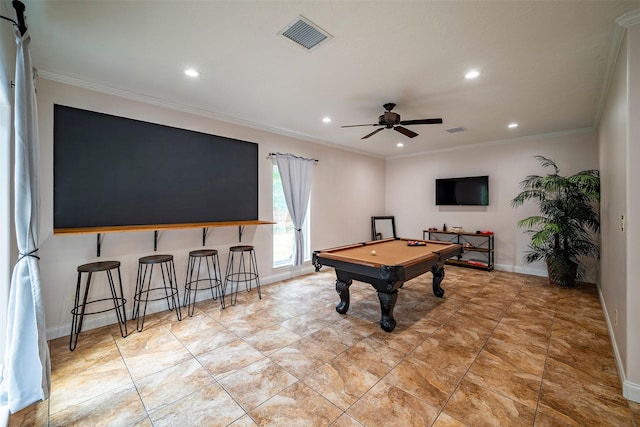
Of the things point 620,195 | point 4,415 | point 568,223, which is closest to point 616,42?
point 620,195

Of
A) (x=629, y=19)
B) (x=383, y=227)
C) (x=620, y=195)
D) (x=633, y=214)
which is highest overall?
(x=629, y=19)

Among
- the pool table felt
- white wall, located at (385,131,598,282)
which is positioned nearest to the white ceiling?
white wall, located at (385,131,598,282)

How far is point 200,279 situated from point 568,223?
587 centimetres

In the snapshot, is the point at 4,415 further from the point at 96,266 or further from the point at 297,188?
the point at 297,188

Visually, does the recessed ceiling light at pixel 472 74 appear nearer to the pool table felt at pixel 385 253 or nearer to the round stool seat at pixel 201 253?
the pool table felt at pixel 385 253

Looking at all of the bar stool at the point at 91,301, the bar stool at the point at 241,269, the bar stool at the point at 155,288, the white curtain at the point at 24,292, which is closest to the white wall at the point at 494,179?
the bar stool at the point at 241,269

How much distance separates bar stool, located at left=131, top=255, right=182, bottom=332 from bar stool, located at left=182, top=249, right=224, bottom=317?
135 mm

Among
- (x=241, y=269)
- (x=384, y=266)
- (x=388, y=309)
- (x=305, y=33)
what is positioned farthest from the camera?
(x=241, y=269)

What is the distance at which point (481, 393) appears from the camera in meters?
2.01

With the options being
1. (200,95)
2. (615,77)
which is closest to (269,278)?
(200,95)

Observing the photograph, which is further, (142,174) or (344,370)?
(142,174)

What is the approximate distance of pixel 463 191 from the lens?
238 inches

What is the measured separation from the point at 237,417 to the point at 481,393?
5.73 feet

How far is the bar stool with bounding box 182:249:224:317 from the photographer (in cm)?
361
